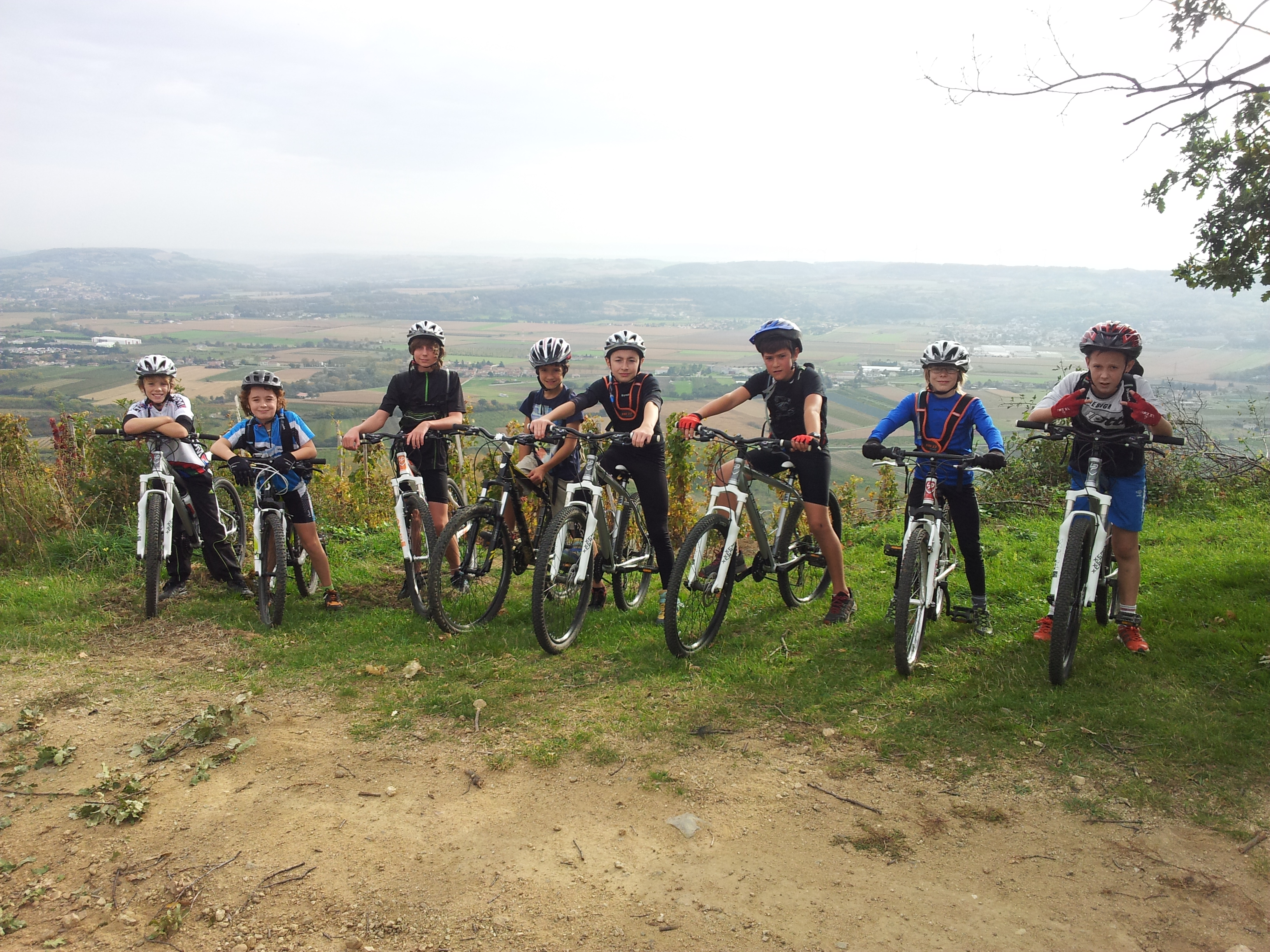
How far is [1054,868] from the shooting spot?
3.29 metres

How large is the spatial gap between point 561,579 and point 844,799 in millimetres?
2518

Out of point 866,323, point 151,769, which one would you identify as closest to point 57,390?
point 151,769

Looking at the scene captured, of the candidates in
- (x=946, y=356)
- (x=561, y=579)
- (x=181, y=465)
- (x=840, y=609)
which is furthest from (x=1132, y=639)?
(x=181, y=465)

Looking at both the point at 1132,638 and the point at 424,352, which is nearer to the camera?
the point at 1132,638

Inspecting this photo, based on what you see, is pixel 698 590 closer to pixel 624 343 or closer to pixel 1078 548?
pixel 624 343

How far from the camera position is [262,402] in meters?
6.30

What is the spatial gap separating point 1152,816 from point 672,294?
49.6 meters

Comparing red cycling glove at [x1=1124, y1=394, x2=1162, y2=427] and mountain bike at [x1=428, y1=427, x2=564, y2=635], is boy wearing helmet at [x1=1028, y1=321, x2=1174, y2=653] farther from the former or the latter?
mountain bike at [x1=428, y1=427, x2=564, y2=635]

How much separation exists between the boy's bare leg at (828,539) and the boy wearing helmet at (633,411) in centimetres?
114

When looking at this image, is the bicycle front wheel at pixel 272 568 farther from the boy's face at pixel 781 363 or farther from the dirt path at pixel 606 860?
the boy's face at pixel 781 363

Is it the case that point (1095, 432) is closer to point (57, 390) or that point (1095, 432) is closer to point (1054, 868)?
point (1054, 868)

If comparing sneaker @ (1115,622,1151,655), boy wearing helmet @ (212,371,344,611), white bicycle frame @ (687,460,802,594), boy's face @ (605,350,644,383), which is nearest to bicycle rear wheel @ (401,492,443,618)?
boy wearing helmet @ (212,371,344,611)

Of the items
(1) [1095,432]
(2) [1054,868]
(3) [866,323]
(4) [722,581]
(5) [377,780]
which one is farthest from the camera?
(3) [866,323]

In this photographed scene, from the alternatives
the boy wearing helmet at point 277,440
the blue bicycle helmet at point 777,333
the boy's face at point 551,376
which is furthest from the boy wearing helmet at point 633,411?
the boy wearing helmet at point 277,440
